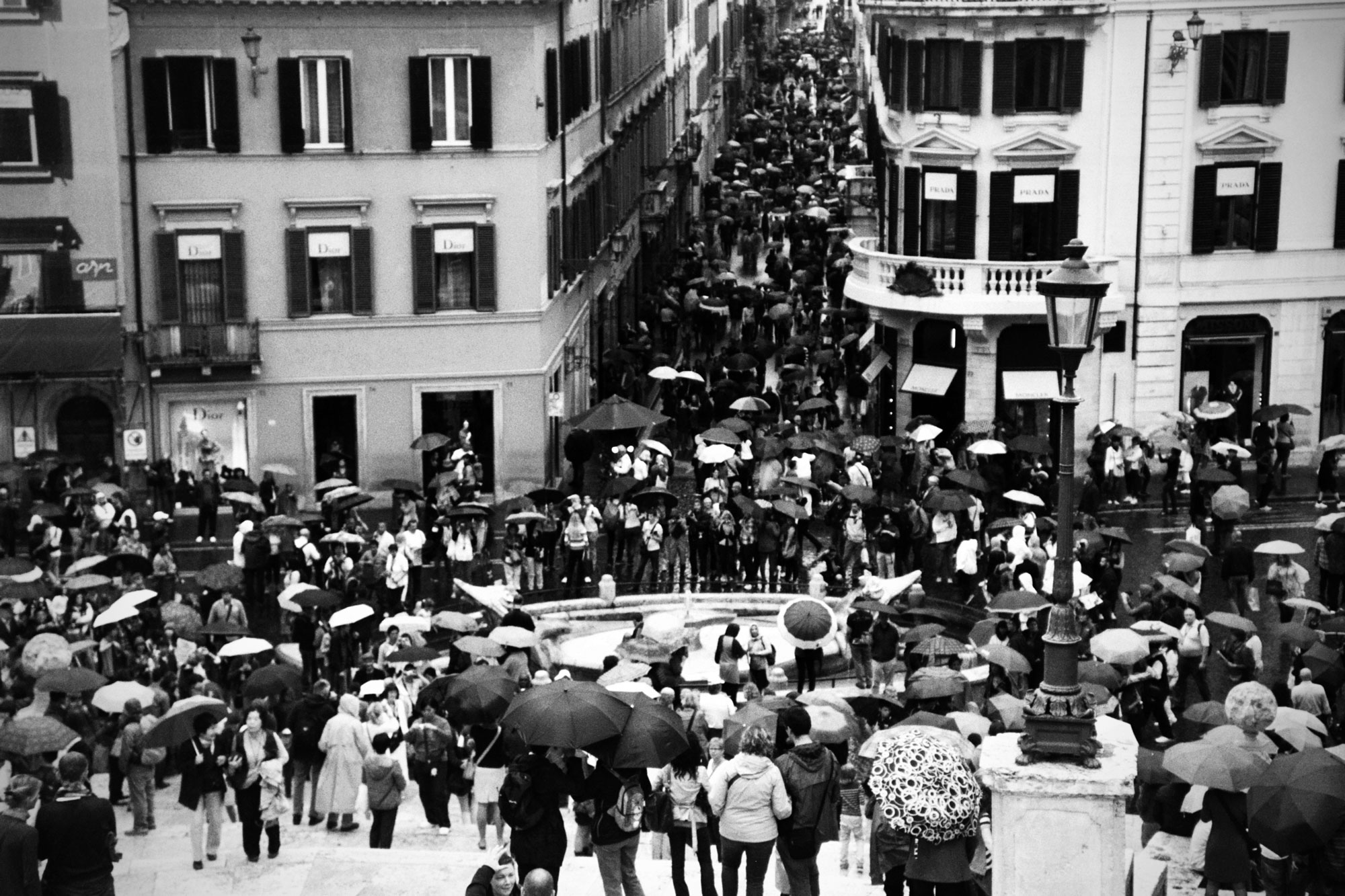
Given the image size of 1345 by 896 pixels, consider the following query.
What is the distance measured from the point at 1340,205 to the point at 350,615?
25.4 m

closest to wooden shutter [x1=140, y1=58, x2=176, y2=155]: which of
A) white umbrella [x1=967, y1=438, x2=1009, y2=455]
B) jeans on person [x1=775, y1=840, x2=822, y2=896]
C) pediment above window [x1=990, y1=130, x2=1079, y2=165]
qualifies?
white umbrella [x1=967, y1=438, x2=1009, y2=455]

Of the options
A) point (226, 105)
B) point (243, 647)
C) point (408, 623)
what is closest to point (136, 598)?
point (243, 647)

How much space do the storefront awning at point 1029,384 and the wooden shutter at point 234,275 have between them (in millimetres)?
15296

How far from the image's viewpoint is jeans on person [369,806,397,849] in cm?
2236

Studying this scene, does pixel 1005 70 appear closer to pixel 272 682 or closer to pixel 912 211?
pixel 912 211

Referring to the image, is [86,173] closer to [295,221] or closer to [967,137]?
[295,221]

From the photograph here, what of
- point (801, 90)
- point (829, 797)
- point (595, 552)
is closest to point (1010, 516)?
point (595, 552)

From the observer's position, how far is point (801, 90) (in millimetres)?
132875

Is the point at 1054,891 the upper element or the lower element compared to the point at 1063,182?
lower

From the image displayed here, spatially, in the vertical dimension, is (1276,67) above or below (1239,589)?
above

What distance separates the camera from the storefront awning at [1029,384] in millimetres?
46781

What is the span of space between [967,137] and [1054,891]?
33139 mm

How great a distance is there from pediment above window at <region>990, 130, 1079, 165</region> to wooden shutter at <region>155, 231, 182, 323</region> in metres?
16.5

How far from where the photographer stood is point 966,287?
155 ft
